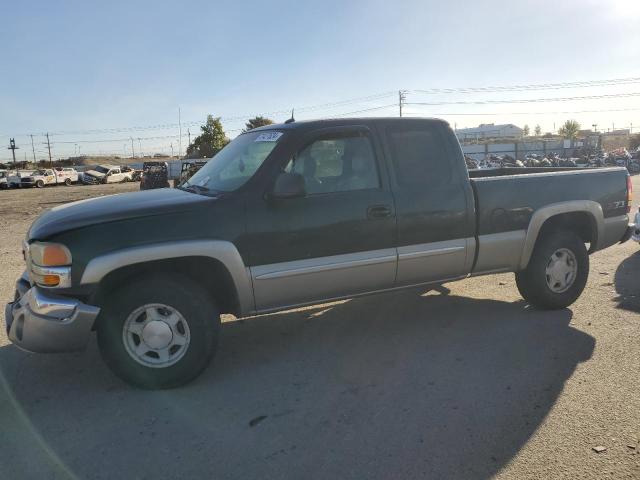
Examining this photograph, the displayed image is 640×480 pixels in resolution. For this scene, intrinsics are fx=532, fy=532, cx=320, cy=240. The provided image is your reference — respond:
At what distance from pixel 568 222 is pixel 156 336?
415cm

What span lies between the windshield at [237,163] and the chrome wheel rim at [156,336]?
3.44 feet

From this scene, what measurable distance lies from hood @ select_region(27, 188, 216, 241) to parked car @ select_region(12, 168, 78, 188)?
45.2m

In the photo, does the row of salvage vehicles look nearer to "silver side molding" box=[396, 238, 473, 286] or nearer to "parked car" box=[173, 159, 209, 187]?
"parked car" box=[173, 159, 209, 187]

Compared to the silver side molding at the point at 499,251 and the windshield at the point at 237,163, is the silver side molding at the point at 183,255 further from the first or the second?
the silver side molding at the point at 499,251

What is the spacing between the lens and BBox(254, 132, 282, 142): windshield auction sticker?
4283 millimetres

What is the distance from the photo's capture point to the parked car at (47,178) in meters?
43.5

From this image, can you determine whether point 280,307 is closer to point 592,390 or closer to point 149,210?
point 149,210

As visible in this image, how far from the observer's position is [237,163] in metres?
4.44

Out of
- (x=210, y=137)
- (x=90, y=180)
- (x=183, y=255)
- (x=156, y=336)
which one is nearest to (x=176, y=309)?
(x=156, y=336)

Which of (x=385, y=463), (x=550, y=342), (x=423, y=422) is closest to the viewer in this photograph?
(x=385, y=463)

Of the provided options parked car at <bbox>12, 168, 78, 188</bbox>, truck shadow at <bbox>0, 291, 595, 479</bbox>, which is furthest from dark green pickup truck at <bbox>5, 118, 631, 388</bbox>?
parked car at <bbox>12, 168, 78, 188</bbox>

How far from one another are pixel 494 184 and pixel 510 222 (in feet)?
1.30

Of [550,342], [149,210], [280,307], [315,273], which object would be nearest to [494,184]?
[550,342]

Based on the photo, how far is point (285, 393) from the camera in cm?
371
